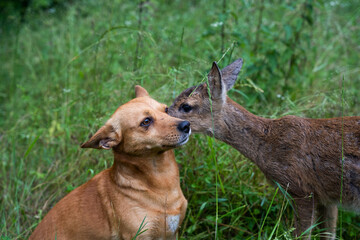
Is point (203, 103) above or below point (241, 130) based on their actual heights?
above

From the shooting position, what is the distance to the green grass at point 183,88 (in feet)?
13.8

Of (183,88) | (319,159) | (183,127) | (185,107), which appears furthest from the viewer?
(183,88)

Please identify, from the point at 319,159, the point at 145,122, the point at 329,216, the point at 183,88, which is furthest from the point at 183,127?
the point at 329,216

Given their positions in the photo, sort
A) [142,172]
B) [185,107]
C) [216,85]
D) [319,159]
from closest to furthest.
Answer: [142,172] → [319,159] → [216,85] → [185,107]

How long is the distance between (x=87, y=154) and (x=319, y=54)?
3.90 m

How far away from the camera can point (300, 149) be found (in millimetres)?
3660

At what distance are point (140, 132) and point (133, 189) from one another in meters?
0.47

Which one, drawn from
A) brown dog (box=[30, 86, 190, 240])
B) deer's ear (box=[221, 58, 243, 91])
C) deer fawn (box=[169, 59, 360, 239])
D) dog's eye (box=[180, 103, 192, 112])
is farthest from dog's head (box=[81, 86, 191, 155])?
deer's ear (box=[221, 58, 243, 91])

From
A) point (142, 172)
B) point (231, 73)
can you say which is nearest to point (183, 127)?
point (142, 172)

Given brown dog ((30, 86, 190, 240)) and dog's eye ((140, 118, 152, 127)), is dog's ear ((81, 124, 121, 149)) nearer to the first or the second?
brown dog ((30, 86, 190, 240))

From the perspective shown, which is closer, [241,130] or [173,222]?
[173,222]

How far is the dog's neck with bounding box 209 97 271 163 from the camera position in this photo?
3.87 m

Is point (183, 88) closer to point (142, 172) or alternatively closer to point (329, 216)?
point (142, 172)

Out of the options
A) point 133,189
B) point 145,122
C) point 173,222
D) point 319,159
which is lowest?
point 173,222
